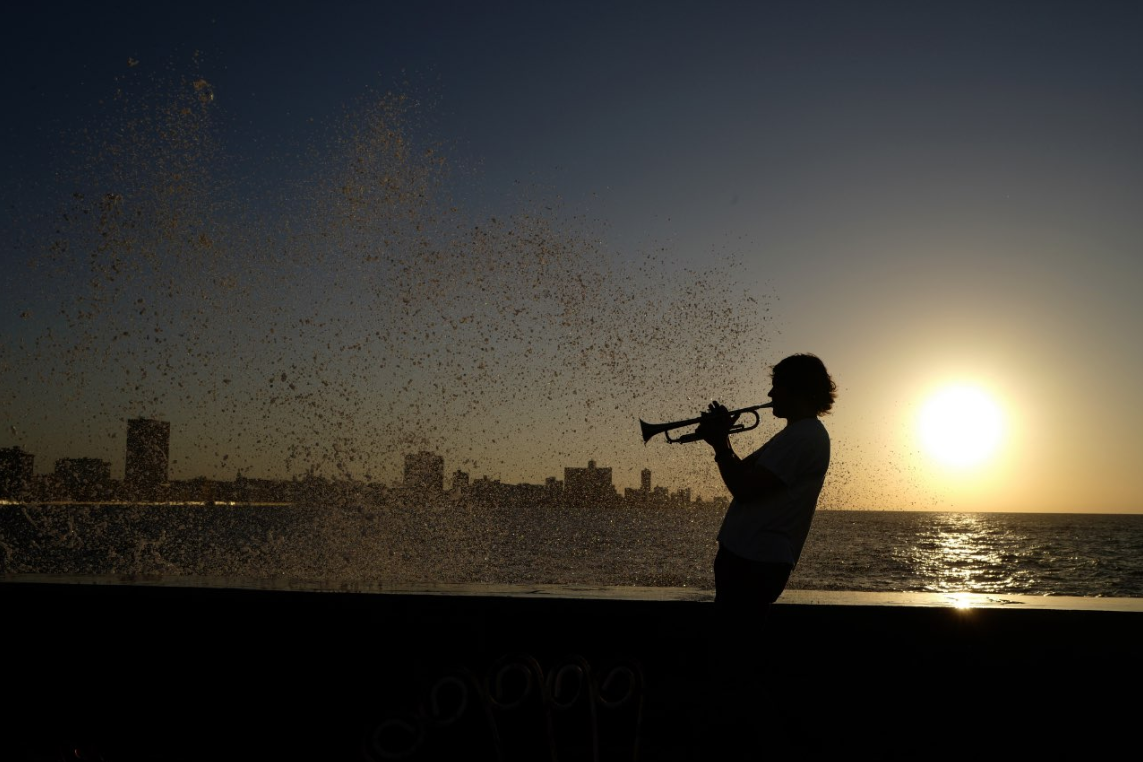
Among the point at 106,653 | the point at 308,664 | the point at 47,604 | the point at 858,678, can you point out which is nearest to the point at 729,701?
the point at 858,678

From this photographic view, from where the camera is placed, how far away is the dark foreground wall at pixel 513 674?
3471 millimetres

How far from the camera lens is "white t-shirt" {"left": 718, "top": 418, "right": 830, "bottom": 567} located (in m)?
2.97

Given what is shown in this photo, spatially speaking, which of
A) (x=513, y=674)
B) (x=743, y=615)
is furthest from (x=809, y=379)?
(x=513, y=674)

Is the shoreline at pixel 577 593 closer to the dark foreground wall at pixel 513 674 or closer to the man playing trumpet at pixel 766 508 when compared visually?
the dark foreground wall at pixel 513 674

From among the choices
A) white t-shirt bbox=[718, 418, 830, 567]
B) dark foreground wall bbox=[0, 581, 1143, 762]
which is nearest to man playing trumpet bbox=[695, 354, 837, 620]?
white t-shirt bbox=[718, 418, 830, 567]

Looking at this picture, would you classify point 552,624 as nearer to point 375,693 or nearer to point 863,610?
point 375,693

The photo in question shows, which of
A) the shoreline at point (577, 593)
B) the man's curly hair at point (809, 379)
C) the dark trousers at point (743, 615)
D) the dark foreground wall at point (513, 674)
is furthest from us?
the shoreline at point (577, 593)

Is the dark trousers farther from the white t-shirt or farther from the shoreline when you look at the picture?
the shoreline

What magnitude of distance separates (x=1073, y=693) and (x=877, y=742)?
810 millimetres

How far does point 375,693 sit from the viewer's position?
12.0 feet

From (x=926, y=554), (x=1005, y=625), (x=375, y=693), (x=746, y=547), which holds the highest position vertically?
(x=746, y=547)

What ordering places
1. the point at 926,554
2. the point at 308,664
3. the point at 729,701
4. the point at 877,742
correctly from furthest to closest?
the point at 926,554
the point at 308,664
the point at 877,742
the point at 729,701

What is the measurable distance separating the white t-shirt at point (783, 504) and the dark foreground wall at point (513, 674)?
0.69 m

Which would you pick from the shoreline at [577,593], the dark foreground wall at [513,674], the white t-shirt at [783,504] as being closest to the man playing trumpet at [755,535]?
the white t-shirt at [783,504]
